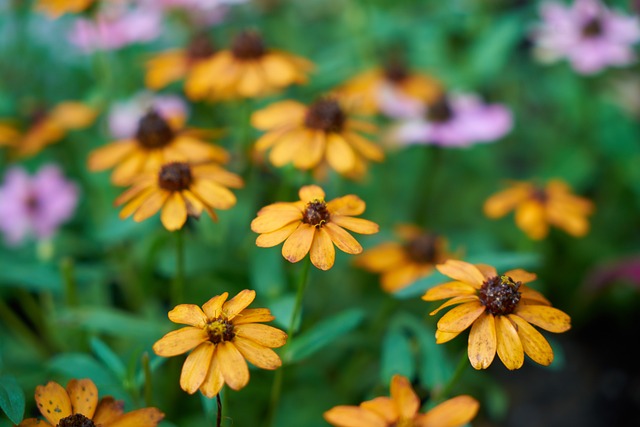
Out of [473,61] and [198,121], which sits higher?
[473,61]

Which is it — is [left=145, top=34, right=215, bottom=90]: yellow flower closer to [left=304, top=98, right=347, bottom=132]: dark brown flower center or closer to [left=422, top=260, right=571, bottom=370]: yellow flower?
[left=304, top=98, right=347, bottom=132]: dark brown flower center

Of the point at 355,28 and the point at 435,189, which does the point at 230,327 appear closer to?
the point at 435,189

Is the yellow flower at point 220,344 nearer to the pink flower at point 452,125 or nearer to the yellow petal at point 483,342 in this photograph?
the yellow petal at point 483,342

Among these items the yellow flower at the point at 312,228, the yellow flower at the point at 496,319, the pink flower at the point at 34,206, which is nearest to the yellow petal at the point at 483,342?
the yellow flower at the point at 496,319

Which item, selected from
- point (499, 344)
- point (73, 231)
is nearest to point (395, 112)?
point (73, 231)

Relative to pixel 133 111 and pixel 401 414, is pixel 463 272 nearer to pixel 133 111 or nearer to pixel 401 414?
pixel 401 414

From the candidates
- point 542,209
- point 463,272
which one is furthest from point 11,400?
point 542,209

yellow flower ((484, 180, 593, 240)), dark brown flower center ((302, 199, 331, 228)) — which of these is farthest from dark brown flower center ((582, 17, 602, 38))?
dark brown flower center ((302, 199, 331, 228))
